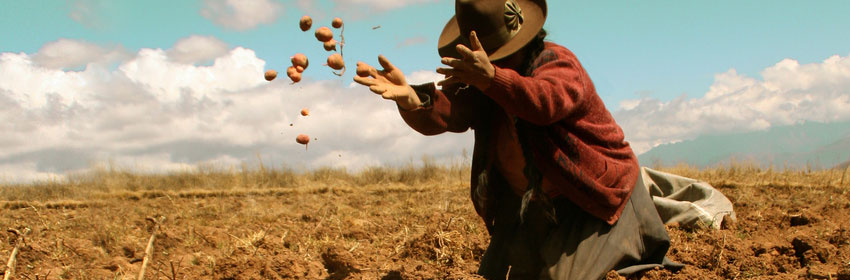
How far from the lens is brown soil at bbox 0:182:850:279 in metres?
3.30

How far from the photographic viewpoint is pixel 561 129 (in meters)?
2.63

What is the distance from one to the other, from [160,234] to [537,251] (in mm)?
2806

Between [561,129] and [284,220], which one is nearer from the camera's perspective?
[561,129]

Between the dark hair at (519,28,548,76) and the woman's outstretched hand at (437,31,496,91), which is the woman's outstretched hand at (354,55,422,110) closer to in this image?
the woman's outstretched hand at (437,31,496,91)

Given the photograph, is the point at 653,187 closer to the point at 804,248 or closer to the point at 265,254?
the point at 804,248

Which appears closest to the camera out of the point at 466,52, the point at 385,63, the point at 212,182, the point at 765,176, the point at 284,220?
the point at 466,52

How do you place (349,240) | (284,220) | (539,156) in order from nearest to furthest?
(539,156)
(349,240)
(284,220)

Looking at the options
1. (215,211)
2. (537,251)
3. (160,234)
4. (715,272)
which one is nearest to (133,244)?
(160,234)

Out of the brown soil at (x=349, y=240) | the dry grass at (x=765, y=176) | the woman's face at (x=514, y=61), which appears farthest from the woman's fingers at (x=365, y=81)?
the dry grass at (x=765, y=176)

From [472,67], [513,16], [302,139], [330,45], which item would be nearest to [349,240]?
[302,139]

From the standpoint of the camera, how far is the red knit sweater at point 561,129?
246 centimetres

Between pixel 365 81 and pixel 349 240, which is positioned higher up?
pixel 365 81

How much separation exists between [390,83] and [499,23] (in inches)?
20.6

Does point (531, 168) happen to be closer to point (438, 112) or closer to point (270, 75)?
point (438, 112)
